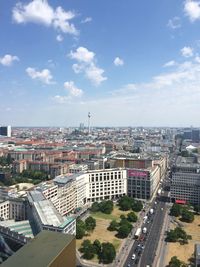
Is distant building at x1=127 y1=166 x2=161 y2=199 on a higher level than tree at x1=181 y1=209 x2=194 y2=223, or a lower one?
higher

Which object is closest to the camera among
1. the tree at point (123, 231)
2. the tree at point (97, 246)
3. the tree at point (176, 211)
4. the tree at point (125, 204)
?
the tree at point (97, 246)

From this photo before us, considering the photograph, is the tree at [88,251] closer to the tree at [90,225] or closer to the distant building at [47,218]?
the distant building at [47,218]

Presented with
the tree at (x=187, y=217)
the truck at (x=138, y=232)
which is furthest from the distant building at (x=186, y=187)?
the truck at (x=138, y=232)

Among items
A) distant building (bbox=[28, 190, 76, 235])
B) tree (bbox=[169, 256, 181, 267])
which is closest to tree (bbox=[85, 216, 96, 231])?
distant building (bbox=[28, 190, 76, 235])

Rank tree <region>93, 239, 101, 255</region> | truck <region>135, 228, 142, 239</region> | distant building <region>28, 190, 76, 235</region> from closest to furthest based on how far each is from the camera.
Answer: distant building <region>28, 190, 76, 235</region>
tree <region>93, 239, 101, 255</region>
truck <region>135, 228, 142, 239</region>

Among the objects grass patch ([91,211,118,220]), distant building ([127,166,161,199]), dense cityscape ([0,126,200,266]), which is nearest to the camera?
dense cityscape ([0,126,200,266])

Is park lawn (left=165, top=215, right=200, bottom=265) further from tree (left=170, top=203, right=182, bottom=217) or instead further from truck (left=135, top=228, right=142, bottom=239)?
tree (left=170, top=203, right=182, bottom=217)
